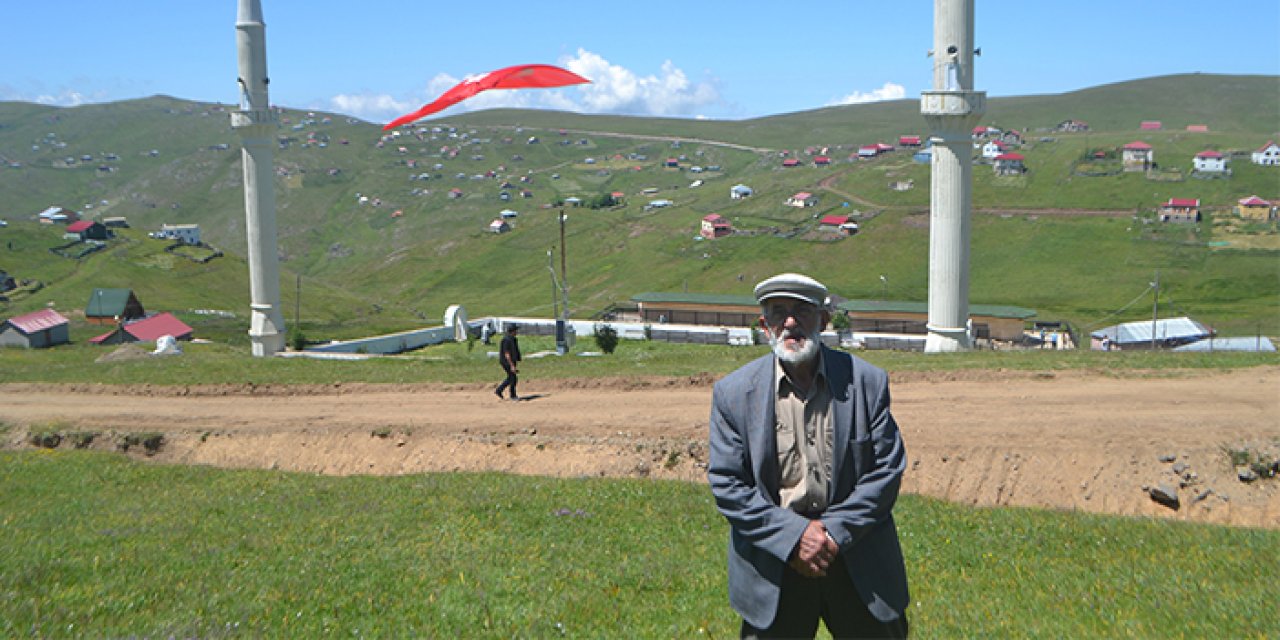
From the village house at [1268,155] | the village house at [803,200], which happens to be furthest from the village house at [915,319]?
the village house at [1268,155]

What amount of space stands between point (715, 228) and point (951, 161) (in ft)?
312

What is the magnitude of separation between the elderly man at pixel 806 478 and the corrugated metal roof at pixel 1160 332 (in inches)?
2350

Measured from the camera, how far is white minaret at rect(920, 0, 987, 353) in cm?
3059

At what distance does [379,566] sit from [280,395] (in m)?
16.7

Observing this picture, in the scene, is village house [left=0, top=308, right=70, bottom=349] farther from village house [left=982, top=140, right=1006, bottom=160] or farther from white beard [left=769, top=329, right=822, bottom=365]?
village house [left=982, top=140, right=1006, bottom=160]

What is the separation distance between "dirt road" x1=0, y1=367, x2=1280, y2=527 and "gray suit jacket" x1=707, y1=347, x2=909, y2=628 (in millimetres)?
10055

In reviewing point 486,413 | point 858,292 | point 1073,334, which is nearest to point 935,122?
point 486,413

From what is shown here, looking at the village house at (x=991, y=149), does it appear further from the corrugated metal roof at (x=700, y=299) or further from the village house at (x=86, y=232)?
the village house at (x=86, y=232)

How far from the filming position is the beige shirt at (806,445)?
559 cm

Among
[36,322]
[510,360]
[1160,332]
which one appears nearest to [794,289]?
[510,360]

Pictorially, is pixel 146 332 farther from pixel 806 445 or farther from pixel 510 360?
pixel 806 445

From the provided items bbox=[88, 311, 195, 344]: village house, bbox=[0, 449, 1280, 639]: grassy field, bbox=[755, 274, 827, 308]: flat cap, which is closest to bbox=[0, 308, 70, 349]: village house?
bbox=[88, 311, 195, 344]: village house

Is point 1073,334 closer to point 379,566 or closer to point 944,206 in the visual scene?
point 944,206

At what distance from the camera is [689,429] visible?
18.1 meters
